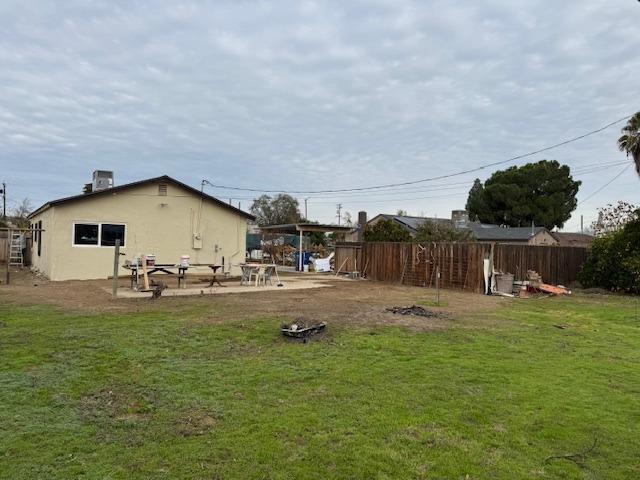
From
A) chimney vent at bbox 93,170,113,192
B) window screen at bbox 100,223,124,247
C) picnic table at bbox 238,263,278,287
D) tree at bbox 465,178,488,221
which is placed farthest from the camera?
tree at bbox 465,178,488,221

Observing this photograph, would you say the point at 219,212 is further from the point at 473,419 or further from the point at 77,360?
the point at 473,419

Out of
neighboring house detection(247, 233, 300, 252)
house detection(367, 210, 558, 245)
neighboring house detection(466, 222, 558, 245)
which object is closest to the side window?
neighboring house detection(247, 233, 300, 252)

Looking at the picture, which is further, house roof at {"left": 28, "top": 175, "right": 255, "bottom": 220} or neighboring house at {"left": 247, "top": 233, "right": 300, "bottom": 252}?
neighboring house at {"left": 247, "top": 233, "right": 300, "bottom": 252}

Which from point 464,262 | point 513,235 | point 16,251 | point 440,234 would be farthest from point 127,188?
point 513,235

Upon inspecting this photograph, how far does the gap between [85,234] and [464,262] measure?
14049mm

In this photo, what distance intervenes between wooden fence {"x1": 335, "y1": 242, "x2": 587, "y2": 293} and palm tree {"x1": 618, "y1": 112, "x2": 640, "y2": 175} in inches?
158

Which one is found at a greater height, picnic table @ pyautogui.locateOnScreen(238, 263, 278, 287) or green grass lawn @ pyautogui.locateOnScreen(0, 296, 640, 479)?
picnic table @ pyautogui.locateOnScreen(238, 263, 278, 287)

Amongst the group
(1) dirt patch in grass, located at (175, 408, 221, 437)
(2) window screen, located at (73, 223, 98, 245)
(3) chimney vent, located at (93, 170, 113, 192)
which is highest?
(3) chimney vent, located at (93, 170, 113, 192)

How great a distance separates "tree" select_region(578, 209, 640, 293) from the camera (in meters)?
16.8

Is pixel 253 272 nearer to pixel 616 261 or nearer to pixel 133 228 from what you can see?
pixel 133 228

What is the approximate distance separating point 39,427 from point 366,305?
889 centimetres

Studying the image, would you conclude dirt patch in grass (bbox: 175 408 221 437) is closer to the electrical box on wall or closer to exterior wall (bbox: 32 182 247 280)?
exterior wall (bbox: 32 182 247 280)

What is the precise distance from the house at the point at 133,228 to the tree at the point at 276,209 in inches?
1391

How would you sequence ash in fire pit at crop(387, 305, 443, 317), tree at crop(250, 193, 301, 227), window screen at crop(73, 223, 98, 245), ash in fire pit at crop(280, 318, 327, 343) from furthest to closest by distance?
tree at crop(250, 193, 301, 227) < window screen at crop(73, 223, 98, 245) < ash in fire pit at crop(387, 305, 443, 317) < ash in fire pit at crop(280, 318, 327, 343)
